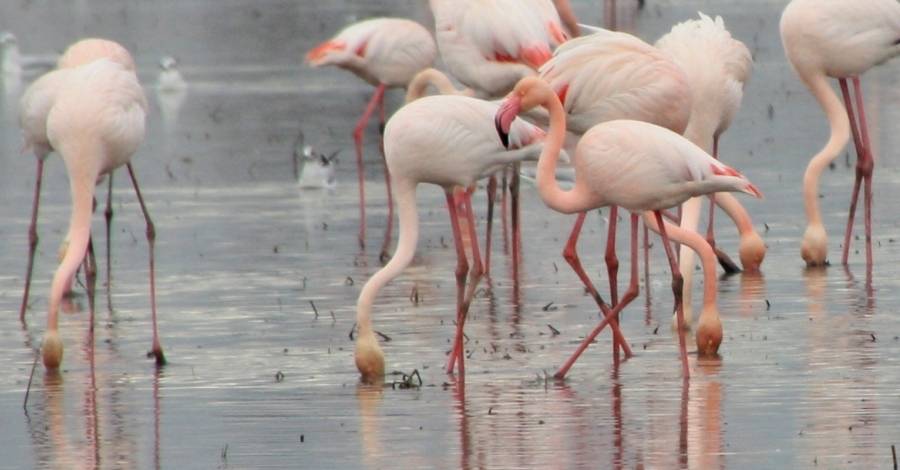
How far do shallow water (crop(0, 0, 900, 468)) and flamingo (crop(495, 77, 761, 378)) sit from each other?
58 centimetres

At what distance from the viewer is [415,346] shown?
9414 mm

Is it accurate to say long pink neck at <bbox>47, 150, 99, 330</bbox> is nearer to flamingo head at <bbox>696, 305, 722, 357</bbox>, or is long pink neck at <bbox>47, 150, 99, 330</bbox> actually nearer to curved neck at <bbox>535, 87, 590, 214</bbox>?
curved neck at <bbox>535, 87, 590, 214</bbox>

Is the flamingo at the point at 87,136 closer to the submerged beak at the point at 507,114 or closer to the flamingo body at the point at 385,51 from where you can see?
the submerged beak at the point at 507,114

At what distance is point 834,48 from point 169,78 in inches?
526

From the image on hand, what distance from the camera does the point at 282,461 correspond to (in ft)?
23.1

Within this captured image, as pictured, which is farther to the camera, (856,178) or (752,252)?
(856,178)

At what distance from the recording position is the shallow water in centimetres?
725

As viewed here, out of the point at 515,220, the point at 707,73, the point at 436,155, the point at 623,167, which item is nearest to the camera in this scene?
the point at 623,167

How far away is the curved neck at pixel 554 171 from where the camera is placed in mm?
8555

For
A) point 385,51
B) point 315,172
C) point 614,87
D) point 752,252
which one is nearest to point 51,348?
point 614,87

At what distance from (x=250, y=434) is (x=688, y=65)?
12.2 ft

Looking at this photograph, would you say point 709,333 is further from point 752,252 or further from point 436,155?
point 752,252

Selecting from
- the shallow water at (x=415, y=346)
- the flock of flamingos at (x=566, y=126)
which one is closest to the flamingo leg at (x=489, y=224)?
the flock of flamingos at (x=566, y=126)

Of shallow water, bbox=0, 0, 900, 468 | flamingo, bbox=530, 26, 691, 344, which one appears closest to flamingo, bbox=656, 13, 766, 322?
flamingo, bbox=530, 26, 691, 344
